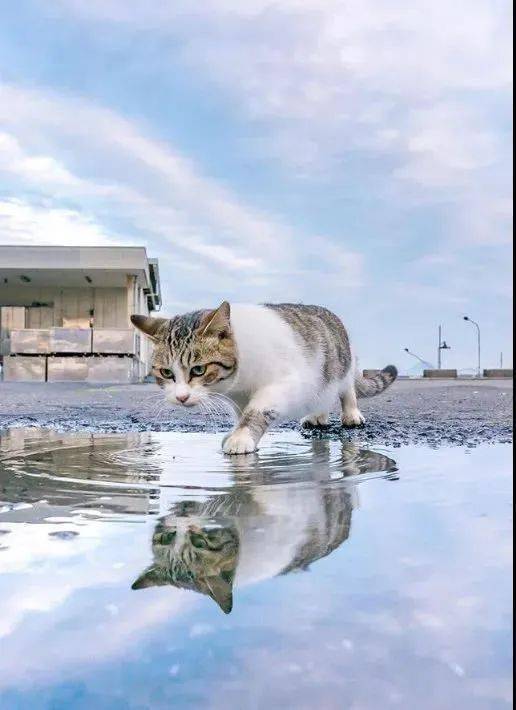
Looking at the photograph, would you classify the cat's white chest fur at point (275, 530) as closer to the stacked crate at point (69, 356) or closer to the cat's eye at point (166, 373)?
the cat's eye at point (166, 373)

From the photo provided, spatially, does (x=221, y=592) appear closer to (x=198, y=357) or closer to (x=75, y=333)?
(x=198, y=357)

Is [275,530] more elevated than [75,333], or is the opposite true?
[75,333]

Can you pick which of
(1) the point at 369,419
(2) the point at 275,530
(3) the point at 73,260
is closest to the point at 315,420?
(1) the point at 369,419

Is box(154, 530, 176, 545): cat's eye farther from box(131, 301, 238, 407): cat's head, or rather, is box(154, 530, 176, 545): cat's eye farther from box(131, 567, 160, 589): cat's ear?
box(131, 301, 238, 407): cat's head

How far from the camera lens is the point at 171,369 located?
3.12 metres

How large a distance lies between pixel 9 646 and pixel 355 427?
350 cm

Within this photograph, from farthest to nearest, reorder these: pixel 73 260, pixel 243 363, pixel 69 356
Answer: pixel 73 260 < pixel 69 356 < pixel 243 363

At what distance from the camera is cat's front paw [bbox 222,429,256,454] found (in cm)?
283

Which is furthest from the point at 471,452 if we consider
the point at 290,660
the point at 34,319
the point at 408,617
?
the point at 34,319

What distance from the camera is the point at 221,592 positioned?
1.02 meters

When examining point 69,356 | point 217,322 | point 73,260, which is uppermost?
point 73,260

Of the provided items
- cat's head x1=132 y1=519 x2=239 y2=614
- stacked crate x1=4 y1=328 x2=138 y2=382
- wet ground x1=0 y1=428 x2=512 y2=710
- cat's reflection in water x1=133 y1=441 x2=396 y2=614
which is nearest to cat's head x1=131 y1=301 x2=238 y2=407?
cat's reflection in water x1=133 y1=441 x2=396 y2=614

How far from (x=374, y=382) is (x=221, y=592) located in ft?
12.8

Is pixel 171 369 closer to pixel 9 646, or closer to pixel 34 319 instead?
pixel 9 646
